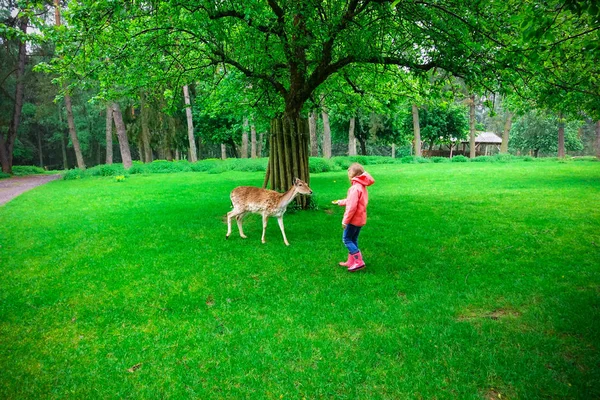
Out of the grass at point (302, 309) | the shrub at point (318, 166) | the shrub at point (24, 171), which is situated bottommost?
the grass at point (302, 309)

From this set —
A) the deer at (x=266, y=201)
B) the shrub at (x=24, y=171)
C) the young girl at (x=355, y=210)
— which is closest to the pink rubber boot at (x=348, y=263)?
the young girl at (x=355, y=210)

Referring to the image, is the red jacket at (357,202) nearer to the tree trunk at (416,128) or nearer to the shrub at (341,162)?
the shrub at (341,162)

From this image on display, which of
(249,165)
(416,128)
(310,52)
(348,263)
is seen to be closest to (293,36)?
(310,52)

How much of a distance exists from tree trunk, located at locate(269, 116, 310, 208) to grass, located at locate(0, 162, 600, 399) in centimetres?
146

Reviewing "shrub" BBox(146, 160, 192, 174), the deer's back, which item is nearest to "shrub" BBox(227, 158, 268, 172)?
"shrub" BBox(146, 160, 192, 174)

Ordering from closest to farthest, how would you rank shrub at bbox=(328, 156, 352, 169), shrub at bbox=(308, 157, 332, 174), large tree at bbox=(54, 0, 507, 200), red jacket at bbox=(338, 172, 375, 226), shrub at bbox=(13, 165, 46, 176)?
red jacket at bbox=(338, 172, 375, 226)
large tree at bbox=(54, 0, 507, 200)
shrub at bbox=(308, 157, 332, 174)
shrub at bbox=(328, 156, 352, 169)
shrub at bbox=(13, 165, 46, 176)

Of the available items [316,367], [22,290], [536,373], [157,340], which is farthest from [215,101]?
[536,373]

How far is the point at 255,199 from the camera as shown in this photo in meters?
9.38

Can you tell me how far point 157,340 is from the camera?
5.16 metres

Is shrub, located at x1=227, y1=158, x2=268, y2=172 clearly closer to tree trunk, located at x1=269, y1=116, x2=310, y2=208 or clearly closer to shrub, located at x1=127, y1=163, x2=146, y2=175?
shrub, located at x1=127, y1=163, x2=146, y2=175

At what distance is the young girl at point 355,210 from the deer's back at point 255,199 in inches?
94.2

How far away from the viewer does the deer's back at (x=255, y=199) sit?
927 cm

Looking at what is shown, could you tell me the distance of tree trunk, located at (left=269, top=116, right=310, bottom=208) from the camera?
473 inches

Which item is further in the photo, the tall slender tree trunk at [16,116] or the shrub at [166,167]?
the shrub at [166,167]
